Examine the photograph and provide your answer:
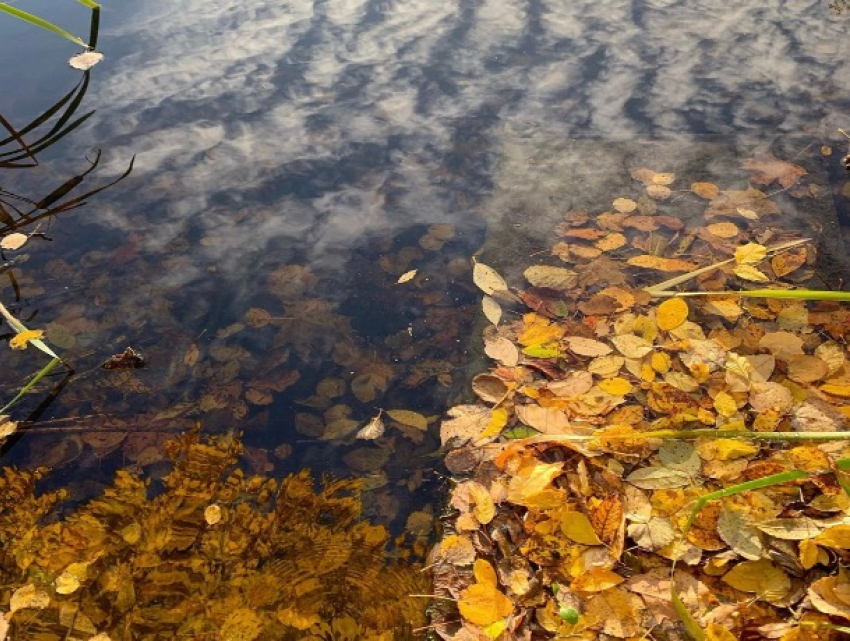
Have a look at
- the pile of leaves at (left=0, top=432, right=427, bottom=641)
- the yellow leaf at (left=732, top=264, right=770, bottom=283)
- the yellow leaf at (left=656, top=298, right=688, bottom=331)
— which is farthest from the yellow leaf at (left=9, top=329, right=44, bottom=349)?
the yellow leaf at (left=732, top=264, right=770, bottom=283)

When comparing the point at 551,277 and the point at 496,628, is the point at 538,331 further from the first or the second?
the point at 496,628

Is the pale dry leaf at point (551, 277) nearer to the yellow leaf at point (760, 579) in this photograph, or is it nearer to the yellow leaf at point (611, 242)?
the yellow leaf at point (611, 242)

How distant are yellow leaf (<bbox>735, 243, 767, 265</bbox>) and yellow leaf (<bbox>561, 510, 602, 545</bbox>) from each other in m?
1.07

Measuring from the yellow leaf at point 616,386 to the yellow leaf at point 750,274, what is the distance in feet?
1.93

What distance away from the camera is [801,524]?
4.28ft

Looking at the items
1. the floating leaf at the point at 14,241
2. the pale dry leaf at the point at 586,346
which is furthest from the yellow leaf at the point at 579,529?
the floating leaf at the point at 14,241

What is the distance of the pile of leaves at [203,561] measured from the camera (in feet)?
4.61

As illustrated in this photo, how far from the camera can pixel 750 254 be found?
204 cm

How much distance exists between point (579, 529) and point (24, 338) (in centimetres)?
157

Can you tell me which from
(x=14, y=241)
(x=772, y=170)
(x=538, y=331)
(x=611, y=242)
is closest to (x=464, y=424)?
(x=538, y=331)

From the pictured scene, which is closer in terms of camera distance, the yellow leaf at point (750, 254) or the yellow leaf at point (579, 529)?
the yellow leaf at point (579, 529)

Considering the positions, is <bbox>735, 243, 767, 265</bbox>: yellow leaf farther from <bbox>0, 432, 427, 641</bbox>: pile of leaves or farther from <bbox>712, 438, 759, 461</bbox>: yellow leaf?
<bbox>0, 432, 427, 641</bbox>: pile of leaves

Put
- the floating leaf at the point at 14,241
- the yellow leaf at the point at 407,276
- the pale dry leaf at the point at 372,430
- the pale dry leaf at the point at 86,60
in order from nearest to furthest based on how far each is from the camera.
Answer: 1. the pale dry leaf at the point at 372,430
2. the yellow leaf at the point at 407,276
3. the floating leaf at the point at 14,241
4. the pale dry leaf at the point at 86,60

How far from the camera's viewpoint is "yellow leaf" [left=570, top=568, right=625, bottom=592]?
4.33 ft
